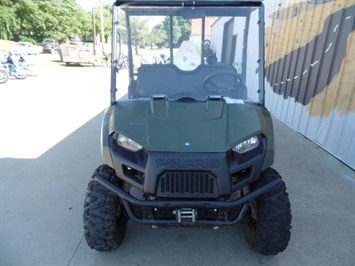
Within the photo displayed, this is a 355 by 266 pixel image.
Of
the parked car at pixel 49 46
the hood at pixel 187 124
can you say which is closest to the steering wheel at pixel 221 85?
the hood at pixel 187 124

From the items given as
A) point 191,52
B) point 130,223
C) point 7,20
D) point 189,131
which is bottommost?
point 130,223

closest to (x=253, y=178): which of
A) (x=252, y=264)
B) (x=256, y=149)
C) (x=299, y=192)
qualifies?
(x=256, y=149)

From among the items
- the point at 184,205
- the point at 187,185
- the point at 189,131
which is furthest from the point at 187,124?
the point at 184,205

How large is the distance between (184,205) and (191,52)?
60.7 inches

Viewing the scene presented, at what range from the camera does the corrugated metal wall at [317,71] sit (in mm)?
4199

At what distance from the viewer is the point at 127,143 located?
6.78 ft

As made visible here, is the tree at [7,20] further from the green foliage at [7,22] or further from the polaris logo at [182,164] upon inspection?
the polaris logo at [182,164]

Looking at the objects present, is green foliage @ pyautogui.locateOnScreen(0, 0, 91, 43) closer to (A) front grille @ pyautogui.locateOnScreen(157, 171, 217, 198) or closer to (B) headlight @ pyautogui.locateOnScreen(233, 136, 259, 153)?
(A) front grille @ pyautogui.locateOnScreen(157, 171, 217, 198)

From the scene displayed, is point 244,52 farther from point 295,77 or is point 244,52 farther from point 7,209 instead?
point 295,77

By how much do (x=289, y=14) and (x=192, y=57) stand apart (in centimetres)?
469

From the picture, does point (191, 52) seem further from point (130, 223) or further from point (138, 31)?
point (130, 223)

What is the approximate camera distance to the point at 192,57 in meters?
2.72

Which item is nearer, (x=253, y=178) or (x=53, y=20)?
(x=253, y=178)

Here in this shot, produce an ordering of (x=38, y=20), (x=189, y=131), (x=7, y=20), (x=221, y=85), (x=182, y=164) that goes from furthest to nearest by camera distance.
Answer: (x=38, y=20), (x=7, y=20), (x=221, y=85), (x=189, y=131), (x=182, y=164)
